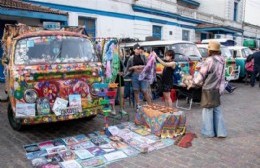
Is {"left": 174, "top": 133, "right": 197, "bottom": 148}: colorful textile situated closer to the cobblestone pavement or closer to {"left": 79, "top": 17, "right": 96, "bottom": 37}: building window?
the cobblestone pavement

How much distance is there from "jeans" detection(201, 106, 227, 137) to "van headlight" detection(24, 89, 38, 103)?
347cm

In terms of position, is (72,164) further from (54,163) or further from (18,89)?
(18,89)

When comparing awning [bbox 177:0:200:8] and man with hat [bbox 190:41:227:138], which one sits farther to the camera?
awning [bbox 177:0:200:8]

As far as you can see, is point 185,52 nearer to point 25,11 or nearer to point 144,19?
point 25,11

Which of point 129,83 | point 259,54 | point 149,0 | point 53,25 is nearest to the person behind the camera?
point 53,25

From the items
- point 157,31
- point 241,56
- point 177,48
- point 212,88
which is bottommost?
point 212,88

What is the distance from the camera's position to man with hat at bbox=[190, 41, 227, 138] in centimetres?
620

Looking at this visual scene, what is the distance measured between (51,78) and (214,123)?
11.4 ft

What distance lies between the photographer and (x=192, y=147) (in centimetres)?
574

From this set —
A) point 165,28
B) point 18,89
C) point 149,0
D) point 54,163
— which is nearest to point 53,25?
point 18,89

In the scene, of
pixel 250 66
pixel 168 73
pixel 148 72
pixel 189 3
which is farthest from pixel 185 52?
pixel 189 3

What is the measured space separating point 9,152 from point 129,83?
4657mm

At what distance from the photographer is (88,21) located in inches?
702

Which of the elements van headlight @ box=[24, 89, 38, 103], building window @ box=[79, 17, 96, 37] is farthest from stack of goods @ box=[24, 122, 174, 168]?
building window @ box=[79, 17, 96, 37]
